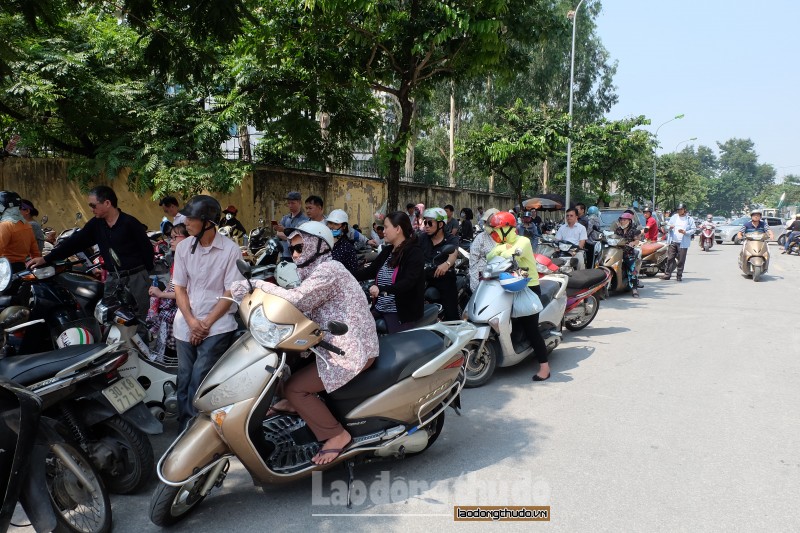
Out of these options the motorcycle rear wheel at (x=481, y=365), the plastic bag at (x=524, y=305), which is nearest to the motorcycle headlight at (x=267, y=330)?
the motorcycle rear wheel at (x=481, y=365)

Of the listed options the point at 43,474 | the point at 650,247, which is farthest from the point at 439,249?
the point at 650,247

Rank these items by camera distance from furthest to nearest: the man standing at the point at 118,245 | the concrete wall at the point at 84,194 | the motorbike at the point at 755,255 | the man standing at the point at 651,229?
the man standing at the point at 651,229, the concrete wall at the point at 84,194, the motorbike at the point at 755,255, the man standing at the point at 118,245

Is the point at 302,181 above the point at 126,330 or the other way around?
above

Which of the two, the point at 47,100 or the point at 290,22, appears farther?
the point at 47,100

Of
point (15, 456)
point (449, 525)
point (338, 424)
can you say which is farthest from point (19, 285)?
point (449, 525)

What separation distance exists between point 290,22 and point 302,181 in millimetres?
5731

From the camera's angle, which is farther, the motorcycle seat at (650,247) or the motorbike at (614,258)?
the motorcycle seat at (650,247)

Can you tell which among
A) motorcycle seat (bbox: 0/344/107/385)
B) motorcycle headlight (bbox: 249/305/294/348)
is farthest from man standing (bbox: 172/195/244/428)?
motorcycle headlight (bbox: 249/305/294/348)

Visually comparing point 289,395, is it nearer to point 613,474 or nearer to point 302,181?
point 613,474

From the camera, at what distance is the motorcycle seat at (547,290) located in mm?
6234

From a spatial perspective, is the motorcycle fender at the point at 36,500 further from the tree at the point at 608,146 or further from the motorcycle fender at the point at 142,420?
the tree at the point at 608,146

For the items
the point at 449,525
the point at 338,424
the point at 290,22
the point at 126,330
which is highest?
the point at 290,22

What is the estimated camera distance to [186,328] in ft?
12.7

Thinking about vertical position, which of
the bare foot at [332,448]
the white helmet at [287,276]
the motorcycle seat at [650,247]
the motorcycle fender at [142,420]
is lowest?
the bare foot at [332,448]
